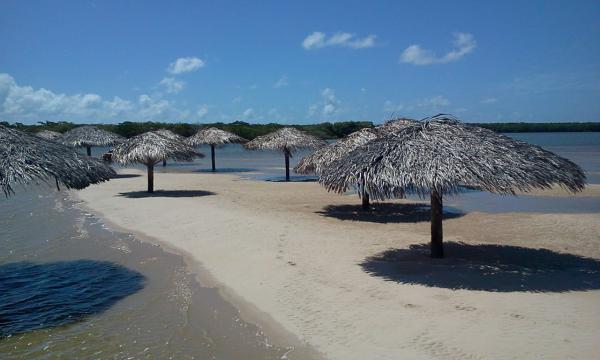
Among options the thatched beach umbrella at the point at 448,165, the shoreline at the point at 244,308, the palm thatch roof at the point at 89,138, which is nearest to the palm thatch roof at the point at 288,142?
the palm thatch roof at the point at 89,138

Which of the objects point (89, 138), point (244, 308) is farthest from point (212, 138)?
point (244, 308)

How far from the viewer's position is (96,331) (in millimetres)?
5965

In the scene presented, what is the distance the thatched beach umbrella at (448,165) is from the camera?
7.32 m

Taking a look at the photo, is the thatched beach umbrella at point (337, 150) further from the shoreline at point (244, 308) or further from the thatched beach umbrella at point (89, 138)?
the thatched beach umbrella at point (89, 138)

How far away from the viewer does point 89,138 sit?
27.0m

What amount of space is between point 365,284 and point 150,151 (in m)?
11.8

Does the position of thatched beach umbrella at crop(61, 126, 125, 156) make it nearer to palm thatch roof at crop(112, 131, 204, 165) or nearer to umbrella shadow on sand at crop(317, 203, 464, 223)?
palm thatch roof at crop(112, 131, 204, 165)

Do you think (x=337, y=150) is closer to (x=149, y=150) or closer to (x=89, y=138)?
(x=149, y=150)

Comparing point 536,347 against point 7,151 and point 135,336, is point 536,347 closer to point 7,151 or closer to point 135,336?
point 135,336

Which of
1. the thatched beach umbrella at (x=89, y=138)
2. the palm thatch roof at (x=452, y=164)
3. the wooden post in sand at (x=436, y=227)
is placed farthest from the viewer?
the thatched beach umbrella at (x=89, y=138)

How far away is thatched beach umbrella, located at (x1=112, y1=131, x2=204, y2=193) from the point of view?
17.0 metres

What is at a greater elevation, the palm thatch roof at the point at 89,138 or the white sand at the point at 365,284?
the palm thatch roof at the point at 89,138

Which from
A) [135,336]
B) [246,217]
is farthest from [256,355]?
[246,217]

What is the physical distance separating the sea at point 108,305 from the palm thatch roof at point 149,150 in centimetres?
546
